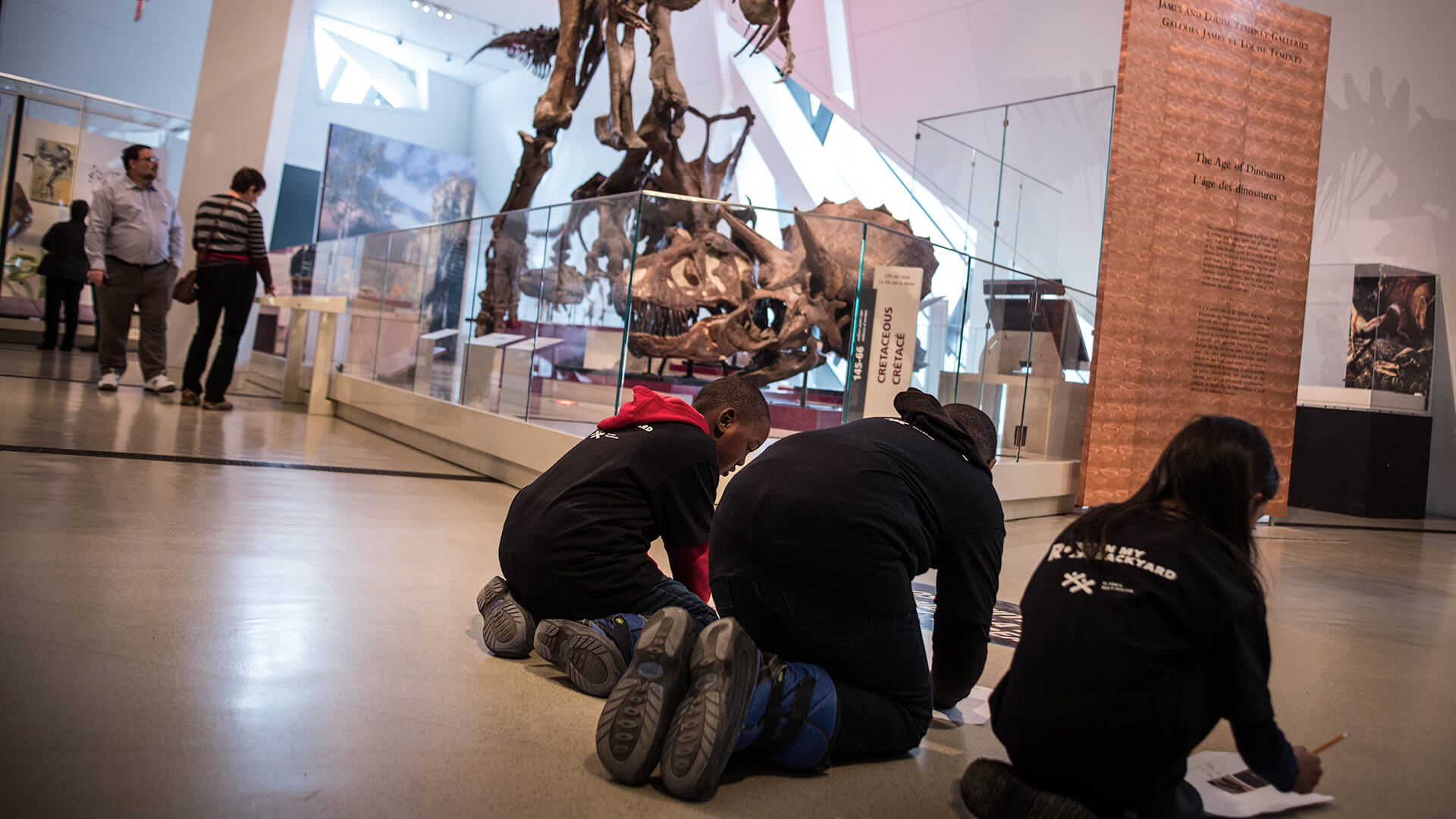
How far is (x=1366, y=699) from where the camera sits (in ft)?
9.68

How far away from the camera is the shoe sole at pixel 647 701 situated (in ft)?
5.96

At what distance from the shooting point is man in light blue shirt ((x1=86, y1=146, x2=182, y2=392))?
689cm

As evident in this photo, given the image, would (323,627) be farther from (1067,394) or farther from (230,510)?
(1067,394)

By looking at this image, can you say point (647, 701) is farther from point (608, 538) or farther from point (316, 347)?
point (316, 347)

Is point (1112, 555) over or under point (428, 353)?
under

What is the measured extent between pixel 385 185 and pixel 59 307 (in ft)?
25.9

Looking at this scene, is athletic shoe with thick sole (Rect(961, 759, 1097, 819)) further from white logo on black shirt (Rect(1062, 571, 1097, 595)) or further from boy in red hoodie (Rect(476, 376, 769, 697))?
boy in red hoodie (Rect(476, 376, 769, 697))

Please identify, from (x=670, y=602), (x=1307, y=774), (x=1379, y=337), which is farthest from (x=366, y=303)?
(x=1379, y=337)

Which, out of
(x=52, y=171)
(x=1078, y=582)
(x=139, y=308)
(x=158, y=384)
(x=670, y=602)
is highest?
(x=52, y=171)

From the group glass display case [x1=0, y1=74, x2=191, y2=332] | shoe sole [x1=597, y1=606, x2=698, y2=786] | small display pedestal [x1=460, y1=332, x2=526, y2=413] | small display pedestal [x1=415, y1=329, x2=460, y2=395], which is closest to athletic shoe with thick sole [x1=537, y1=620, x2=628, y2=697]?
shoe sole [x1=597, y1=606, x2=698, y2=786]

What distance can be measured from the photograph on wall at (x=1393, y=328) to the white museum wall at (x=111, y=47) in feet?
45.1

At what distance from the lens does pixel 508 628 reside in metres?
2.54

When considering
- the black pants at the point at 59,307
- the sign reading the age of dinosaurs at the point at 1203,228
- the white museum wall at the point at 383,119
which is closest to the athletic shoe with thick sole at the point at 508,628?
the sign reading the age of dinosaurs at the point at 1203,228

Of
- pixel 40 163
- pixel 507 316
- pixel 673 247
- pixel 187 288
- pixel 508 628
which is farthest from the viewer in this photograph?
pixel 40 163
